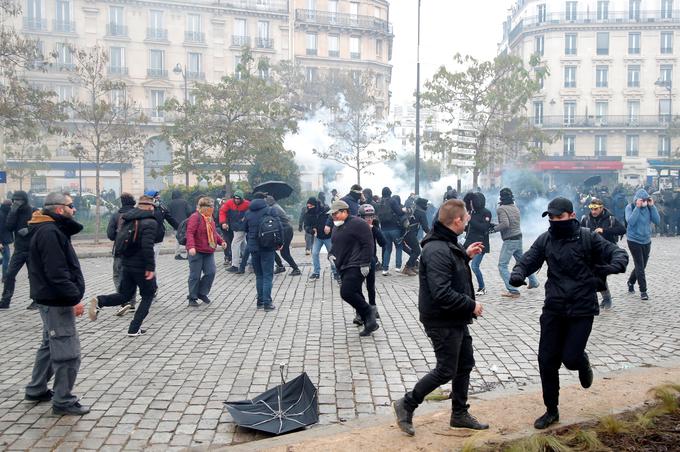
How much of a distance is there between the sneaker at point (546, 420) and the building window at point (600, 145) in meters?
54.3

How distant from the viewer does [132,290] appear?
26.9 feet

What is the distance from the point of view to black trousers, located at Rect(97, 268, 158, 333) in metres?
7.95

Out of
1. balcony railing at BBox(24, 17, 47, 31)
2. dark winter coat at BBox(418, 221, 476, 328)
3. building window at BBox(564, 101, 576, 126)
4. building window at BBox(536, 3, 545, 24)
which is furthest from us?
building window at BBox(536, 3, 545, 24)

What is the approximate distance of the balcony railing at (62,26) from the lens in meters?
46.9

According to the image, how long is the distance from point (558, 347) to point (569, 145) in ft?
177

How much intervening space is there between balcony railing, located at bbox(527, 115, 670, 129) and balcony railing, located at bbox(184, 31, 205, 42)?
2617cm

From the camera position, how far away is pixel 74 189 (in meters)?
46.2

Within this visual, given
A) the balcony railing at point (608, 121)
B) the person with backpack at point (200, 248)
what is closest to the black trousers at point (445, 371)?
the person with backpack at point (200, 248)

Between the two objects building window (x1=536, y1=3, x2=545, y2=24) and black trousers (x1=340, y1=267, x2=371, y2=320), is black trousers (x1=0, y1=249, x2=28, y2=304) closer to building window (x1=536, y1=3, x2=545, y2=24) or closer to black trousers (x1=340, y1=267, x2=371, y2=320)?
black trousers (x1=340, y1=267, x2=371, y2=320)

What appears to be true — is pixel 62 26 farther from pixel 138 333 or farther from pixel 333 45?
pixel 138 333

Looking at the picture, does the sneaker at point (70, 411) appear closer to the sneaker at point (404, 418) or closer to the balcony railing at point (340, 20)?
the sneaker at point (404, 418)

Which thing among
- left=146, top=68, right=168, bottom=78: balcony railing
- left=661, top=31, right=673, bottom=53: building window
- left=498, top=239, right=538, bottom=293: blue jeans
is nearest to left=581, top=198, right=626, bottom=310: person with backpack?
left=498, top=239, right=538, bottom=293: blue jeans

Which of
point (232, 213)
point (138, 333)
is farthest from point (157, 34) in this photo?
point (138, 333)

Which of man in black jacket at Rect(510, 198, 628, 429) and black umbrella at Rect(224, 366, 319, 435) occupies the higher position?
man in black jacket at Rect(510, 198, 628, 429)
